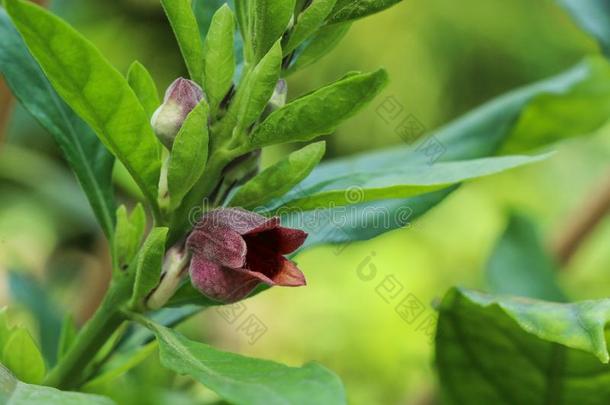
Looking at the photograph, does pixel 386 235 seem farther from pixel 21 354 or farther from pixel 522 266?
pixel 21 354

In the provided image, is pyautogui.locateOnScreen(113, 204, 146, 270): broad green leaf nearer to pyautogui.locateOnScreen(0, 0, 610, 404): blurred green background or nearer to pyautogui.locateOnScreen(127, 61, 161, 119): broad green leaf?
pyautogui.locateOnScreen(127, 61, 161, 119): broad green leaf

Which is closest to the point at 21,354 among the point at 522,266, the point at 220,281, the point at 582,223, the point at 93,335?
the point at 93,335

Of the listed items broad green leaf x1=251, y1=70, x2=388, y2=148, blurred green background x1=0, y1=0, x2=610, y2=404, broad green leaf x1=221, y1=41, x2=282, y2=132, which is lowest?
blurred green background x1=0, y1=0, x2=610, y2=404

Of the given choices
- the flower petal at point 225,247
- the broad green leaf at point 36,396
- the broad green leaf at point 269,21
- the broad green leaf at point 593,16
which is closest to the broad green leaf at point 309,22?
the broad green leaf at point 269,21

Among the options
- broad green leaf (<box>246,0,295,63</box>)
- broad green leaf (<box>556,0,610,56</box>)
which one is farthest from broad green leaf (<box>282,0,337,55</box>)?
broad green leaf (<box>556,0,610,56</box>)

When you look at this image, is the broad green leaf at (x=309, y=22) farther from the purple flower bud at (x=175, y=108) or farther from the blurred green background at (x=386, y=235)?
the blurred green background at (x=386, y=235)

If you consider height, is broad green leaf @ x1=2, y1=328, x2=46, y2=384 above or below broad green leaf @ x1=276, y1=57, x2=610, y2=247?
above

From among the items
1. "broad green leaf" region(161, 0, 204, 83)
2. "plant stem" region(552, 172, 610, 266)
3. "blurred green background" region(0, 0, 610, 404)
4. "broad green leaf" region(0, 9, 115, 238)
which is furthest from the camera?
"blurred green background" region(0, 0, 610, 404)
